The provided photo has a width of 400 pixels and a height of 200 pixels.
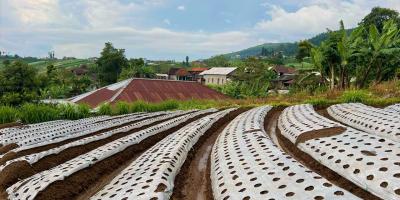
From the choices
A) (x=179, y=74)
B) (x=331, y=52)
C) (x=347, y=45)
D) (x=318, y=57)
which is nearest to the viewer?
(x=347, y=45)

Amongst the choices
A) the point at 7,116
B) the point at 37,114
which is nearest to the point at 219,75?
the point at 37,114

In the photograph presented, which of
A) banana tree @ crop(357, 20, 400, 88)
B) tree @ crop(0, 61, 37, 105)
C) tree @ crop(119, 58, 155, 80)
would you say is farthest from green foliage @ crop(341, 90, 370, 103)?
tree @ crop(119, 58, 155, 80)

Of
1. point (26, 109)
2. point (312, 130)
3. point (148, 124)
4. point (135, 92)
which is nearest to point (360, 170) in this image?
point (312, 130)

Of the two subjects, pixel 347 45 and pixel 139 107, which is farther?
pixel 347 45

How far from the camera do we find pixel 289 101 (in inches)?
947

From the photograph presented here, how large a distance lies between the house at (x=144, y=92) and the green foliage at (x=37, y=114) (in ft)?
30.1

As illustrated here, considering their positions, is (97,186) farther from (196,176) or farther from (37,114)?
(37,114)

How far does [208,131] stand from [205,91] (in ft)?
75.0

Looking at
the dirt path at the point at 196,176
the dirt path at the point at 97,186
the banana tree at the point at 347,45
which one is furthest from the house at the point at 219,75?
the dirt path at the point at 97,186

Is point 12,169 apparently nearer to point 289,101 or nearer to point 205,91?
point 289,101

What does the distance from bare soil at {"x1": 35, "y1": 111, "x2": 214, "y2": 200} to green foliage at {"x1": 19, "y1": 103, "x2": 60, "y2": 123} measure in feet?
35.5

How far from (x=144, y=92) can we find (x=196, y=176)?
82.7 ft

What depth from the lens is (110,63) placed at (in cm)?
5947

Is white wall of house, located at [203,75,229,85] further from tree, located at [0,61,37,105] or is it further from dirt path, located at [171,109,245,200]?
dirt path, located at [171,109,245,200]
